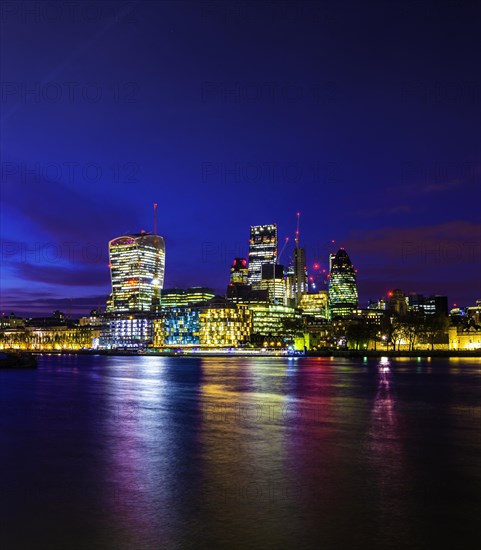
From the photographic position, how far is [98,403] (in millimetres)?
44438

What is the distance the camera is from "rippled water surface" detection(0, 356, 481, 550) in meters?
13.2

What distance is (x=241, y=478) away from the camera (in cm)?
1877

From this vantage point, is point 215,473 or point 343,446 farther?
point 343,446

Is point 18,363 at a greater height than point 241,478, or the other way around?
point 241,478

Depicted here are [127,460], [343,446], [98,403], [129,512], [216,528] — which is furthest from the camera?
[98,403]

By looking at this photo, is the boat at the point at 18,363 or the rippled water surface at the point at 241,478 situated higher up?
the rippled water surface at the point at 241,478

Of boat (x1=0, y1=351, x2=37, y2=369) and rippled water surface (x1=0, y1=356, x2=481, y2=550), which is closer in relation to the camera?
rippled water surface (x1=0, y1=356, x2=481, y2=550)

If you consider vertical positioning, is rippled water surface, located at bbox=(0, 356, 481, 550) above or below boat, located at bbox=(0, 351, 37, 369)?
above

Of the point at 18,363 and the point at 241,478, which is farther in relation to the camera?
the point at 18,363

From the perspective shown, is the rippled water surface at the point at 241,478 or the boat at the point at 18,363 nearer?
the rippled water surface at the point at 241,478

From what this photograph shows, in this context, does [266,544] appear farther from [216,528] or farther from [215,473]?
[215,473]

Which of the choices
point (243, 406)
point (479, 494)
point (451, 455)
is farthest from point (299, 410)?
point (479, 494)

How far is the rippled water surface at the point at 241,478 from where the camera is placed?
13164mm

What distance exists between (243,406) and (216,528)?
27.1 m
